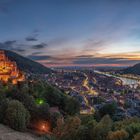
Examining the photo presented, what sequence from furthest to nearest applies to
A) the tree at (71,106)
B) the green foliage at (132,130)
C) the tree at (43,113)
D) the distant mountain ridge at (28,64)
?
the distant mountain ridge at (28,64) < the tree at (71,106) < the tree at (43,113) < the green foliage at (132,130)

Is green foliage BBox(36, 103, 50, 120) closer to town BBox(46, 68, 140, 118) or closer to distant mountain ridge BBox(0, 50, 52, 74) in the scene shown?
town BBox(46, 68, 140, 118)

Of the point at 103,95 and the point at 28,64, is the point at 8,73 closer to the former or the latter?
the point at 103,95

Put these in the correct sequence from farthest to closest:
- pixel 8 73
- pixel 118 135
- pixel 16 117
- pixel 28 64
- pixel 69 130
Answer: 1. pixel 28 64
2. pixel 8 73
3. pixel 16 117
4. pixel 69 130
5. pixel 118 135

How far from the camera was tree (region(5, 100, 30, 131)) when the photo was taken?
21.3 metres

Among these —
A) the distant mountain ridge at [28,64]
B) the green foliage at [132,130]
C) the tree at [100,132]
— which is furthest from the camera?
the distant mountain ridge at [28,64]

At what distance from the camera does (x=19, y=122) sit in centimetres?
2136

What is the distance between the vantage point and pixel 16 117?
2128cm

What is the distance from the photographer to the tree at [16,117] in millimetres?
21312

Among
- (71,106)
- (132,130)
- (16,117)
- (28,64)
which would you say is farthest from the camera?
(28,64)

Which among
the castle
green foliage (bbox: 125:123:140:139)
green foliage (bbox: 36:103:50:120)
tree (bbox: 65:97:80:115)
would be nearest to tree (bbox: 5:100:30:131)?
green foliage (bbox: 36:103:50:120)

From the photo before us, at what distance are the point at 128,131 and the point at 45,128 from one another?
913 centimetres

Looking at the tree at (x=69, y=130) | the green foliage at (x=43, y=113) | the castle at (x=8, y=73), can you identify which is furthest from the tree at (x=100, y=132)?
the castle at (x=8, y=73)

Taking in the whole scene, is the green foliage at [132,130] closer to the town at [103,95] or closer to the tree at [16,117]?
the tree at [16,117]

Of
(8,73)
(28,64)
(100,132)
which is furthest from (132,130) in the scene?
(28,64)
